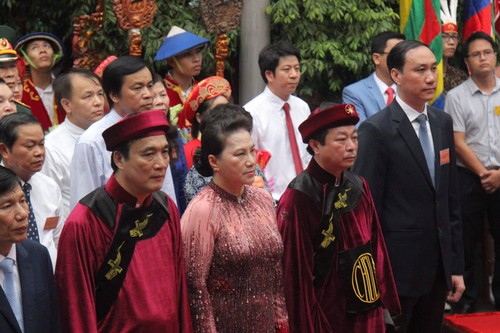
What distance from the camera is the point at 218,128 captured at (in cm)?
439

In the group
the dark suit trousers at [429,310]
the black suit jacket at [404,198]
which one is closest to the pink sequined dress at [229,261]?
the black suit jacket at [404,198]

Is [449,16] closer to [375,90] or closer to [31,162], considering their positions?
[375,90]

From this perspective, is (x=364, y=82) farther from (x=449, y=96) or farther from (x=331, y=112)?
(x=331, y=112)

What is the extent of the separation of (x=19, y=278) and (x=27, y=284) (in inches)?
1.7

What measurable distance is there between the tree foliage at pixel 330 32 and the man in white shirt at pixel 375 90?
75cm

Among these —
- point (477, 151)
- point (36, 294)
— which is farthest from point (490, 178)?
point (36, 294)

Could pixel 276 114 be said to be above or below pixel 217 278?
above

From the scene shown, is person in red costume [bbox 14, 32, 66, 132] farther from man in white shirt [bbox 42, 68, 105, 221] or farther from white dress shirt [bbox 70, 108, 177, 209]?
white dress shirt [bbox 70, 108, 177, 209]

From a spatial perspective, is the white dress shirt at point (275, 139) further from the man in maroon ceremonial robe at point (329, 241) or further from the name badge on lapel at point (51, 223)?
the name badge on lapel at point (51, 223)

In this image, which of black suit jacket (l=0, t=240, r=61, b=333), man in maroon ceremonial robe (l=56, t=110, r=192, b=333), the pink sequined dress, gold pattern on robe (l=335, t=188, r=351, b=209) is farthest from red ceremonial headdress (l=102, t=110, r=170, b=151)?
gold pattern on robe (l=335, t=188, r=351, b=209)

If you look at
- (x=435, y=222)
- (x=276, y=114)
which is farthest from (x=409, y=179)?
(x=276, y=114)

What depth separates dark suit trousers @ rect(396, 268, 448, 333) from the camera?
5523 millimetres

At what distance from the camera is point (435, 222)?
17.9ft

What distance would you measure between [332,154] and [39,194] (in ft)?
4.67
